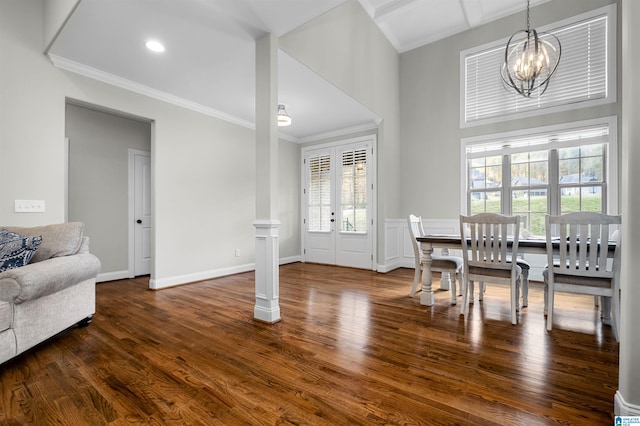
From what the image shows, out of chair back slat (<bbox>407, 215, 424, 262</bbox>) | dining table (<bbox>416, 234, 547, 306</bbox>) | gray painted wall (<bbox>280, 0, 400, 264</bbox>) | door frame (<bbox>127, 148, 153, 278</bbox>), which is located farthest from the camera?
door frame (<bbox>127, 148, 153, 278</bbox>)

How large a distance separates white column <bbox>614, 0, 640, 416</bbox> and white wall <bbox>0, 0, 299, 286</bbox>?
4369mm

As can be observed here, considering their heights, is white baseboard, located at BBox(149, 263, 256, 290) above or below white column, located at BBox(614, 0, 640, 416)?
below

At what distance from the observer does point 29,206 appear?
9.26 ft

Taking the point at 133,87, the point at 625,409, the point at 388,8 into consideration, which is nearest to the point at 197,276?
the point at 133,87

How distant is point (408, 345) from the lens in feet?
7.11

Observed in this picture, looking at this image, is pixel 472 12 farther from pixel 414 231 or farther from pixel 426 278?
pixel 426 278

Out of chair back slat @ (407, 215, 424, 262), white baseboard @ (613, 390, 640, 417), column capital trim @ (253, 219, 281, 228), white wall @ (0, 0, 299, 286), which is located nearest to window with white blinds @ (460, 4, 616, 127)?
chair back slat @ (407, 215, 424, 262)

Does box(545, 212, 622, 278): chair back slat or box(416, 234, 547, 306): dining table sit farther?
box(416, 234, 547, 306): dining table

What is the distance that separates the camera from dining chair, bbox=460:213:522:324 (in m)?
2.61

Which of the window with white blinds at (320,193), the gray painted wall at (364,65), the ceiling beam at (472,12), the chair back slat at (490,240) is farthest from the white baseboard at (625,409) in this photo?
the ceiling beam at (472,12)

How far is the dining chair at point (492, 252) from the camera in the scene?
2.61 meters

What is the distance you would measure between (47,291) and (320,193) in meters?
4.58

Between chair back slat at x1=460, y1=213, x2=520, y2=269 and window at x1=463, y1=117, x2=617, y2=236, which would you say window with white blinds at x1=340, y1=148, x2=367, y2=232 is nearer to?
window at x1=463, y1=117, x2=617, y2=236

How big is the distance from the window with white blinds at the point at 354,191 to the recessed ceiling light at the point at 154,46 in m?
3.52
